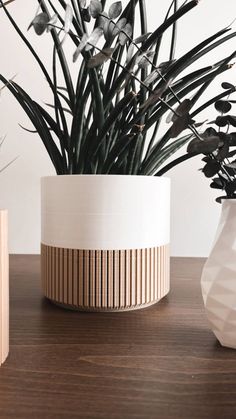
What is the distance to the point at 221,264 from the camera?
0.25 m

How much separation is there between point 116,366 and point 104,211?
4.9 inches

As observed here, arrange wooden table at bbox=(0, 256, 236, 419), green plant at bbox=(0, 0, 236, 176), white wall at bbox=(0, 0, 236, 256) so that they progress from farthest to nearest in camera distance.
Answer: white wall at bbox=(0, 0, 236, 256), green plant at bbox=(0, 0, 236, 176), wooden table at bbox=(0, 256, 236, 419)

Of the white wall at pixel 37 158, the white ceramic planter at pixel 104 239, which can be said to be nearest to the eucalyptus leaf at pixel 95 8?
the white ceramic planter at pixel 104 239

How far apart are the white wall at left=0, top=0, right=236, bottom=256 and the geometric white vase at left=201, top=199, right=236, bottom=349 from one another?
0.39 metres

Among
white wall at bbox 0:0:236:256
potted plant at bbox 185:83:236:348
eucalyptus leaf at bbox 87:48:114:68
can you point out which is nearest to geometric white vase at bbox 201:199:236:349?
→ potted plant at bbox 185:83:236:348

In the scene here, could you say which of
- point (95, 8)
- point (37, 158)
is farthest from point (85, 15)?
point (37, 158)

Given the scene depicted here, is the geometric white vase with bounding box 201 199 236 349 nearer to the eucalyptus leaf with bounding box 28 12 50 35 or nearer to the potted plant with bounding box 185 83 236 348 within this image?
the potted plant with bounding box 185 83 236 348

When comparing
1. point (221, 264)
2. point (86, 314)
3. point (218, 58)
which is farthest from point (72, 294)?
point (218, 58)

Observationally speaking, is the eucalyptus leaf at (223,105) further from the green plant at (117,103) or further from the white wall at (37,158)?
the white wall at (37,158)

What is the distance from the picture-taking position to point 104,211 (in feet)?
1.01

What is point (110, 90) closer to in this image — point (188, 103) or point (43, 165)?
point (188, 103)

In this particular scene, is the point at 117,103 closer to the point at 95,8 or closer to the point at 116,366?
the point at 95,8

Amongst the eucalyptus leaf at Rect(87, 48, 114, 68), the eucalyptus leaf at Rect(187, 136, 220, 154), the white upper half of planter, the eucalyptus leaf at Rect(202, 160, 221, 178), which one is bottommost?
the white upper half of planter

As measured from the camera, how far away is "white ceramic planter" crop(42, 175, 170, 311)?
0.31m
